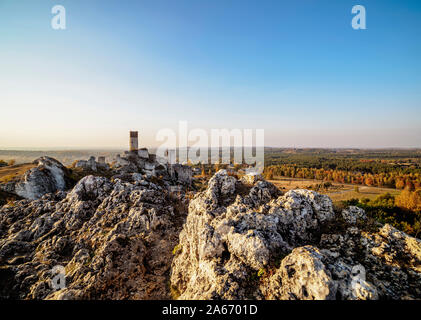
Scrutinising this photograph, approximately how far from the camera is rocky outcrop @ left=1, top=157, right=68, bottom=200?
25266 mm

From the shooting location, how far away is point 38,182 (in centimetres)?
2616

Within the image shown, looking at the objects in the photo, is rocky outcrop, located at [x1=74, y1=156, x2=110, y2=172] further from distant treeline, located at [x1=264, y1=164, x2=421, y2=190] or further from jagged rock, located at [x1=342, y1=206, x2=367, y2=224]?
distant treeline, located at [x1=264, y1=164, x2=421, y2=190]

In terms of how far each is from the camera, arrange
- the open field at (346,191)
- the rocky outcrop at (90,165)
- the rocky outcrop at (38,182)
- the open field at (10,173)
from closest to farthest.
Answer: the rocky outcrop at (38,182), the open field at (10,173), the rocky outcrop at (90,165), the open field at (346,191)

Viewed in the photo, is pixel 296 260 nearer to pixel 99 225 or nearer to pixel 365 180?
pixel 99 225

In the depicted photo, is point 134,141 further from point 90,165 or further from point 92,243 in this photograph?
point 92,243

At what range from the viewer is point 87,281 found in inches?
354

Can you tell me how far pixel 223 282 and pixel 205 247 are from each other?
207 cm

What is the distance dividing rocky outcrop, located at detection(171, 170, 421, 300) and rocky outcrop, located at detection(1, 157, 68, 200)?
2738 cm

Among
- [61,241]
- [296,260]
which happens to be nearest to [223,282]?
[296,260]

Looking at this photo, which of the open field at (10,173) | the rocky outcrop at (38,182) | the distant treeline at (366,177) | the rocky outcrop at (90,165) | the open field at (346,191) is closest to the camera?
the rocky outcrop at (38,182)

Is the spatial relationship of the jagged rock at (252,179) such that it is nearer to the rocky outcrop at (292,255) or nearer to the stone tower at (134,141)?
the rocky outcrop at (292,255)

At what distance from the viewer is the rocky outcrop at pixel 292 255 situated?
596 cm

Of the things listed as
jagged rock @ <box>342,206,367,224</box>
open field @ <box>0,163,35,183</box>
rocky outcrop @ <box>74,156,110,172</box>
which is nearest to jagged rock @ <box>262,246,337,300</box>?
jagged rock @ <box>342,206,367,224</box>

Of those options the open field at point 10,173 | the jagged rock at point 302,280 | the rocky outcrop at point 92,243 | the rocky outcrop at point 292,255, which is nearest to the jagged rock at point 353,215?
the rocky outcrop at point 292,255
